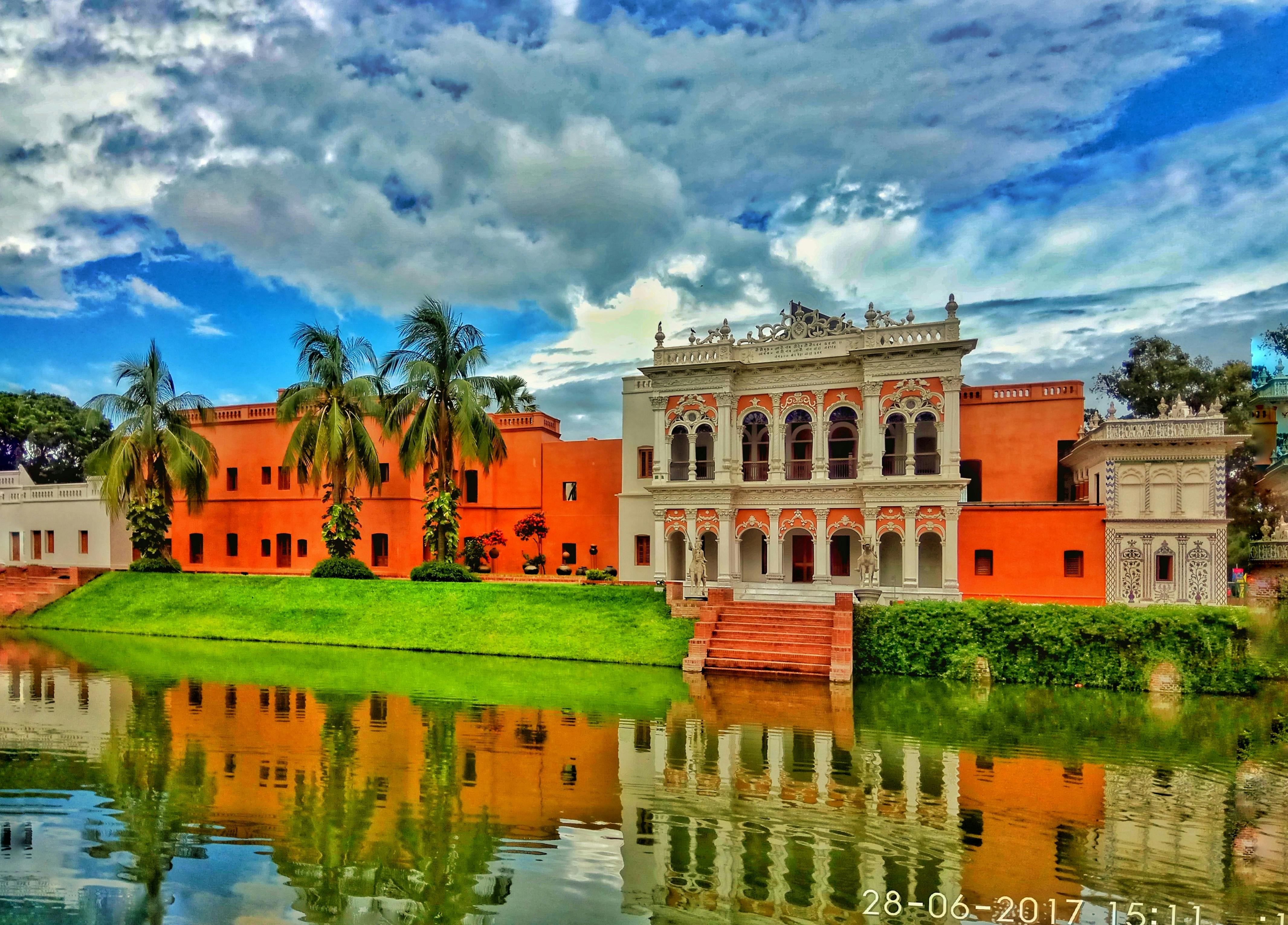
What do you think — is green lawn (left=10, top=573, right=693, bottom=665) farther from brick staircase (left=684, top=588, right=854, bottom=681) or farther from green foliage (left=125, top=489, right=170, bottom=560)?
green foliage (left=125, top=489, right=170, bottom=560)

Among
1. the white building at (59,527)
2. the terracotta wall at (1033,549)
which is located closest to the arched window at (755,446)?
the terracotta wall at (1033,549)

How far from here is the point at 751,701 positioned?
50.2 ft

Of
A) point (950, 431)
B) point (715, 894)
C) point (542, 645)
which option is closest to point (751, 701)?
point (542, 645)

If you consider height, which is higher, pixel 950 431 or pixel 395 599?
pixel 950 431

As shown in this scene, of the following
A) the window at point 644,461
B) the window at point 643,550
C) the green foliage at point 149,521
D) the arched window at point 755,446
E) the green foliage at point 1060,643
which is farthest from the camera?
the green foliage at point 149,521

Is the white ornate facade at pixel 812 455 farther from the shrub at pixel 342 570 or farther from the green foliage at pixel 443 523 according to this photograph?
the shrub at pixel 342 570

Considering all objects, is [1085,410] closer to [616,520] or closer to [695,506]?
[695,506]

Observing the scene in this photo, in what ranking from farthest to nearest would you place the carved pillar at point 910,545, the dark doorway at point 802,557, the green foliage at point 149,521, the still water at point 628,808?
the green foliage at point 149,521, the dark doorway at point 802,557, the carved pillar at point 910,545, the still water at point 628,808

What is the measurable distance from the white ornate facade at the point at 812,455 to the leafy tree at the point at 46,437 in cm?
3549

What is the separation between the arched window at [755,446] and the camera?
26.6m

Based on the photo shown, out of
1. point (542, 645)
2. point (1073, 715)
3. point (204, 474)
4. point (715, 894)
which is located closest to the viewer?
point (715, 894)

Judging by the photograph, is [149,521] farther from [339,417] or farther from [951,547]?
[951,547]

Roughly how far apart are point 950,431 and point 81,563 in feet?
117

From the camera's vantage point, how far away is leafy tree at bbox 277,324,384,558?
1093 inches
